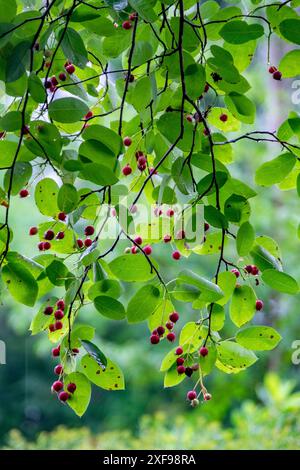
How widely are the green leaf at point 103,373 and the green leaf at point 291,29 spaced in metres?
0.43

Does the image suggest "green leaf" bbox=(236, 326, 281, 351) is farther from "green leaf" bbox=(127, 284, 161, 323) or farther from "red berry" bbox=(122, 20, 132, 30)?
"red berry" bbox=(122, 20, 132, 30)

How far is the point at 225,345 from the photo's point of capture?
0.74 meters

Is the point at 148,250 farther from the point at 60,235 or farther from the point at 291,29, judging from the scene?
the point at 291,29

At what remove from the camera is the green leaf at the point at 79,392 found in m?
0.71

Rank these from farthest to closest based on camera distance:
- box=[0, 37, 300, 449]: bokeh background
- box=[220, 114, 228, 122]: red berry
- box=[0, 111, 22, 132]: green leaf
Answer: box=[0, 37, 300, 449]: bokeh background → box=[220, 114, 228, 122]: red berry → box=[0, 111, 22, 132]: green leaf

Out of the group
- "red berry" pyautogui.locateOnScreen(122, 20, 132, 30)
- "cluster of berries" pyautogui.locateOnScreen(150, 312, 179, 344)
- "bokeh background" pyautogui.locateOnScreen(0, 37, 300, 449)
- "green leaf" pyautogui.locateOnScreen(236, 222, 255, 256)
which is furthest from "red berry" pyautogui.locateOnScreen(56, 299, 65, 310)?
"bokeh background" pyautogui.locateOnScreen(0, 37, 300, 449)

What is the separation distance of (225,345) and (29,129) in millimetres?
336

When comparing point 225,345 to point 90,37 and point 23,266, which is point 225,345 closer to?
point 23,266

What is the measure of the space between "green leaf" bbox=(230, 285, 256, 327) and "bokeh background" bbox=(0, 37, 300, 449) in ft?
5.53

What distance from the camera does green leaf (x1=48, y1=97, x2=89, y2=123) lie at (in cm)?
71

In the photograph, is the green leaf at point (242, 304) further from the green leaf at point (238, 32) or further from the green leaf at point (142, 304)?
the green leaf at point (238, 32)

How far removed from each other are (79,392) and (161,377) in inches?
167

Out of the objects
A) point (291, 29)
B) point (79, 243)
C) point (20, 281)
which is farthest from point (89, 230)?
point (291, 29)
